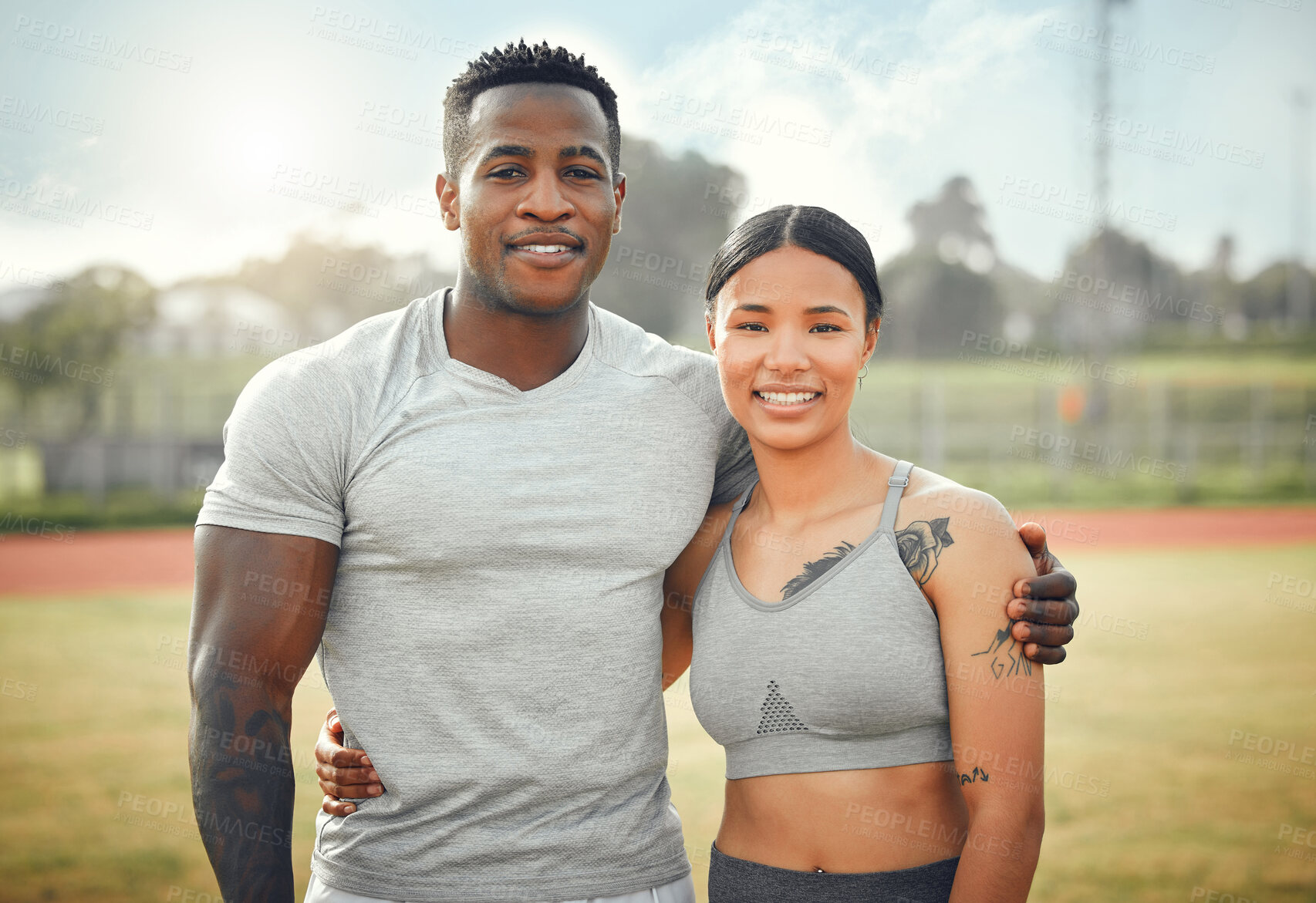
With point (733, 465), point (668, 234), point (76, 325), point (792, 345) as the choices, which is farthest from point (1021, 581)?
point (76, 325)

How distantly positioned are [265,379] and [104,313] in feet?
101

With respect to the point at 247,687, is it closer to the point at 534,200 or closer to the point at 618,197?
the point at 534,200

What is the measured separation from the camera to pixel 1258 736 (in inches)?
294

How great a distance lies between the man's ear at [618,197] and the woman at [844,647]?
0.30m

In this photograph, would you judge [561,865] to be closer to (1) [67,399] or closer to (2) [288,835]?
(2) [288,835]

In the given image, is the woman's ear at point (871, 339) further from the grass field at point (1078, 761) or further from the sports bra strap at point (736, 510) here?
the grass field at point (1078, 761)

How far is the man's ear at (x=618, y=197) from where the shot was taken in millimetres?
2639

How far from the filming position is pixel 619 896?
2.32 meters

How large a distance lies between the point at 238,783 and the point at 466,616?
598 millimetres

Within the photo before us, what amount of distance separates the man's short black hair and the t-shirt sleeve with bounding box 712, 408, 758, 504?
29.3 inches

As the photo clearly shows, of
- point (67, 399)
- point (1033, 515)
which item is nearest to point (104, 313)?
point (67, 399)

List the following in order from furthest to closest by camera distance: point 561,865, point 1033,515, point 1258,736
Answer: point 1033,515, point 1258,736, point 561,865

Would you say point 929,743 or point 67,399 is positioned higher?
point 67,399

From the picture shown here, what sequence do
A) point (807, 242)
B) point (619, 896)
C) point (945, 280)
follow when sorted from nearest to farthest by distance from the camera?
point (619, 896), point (807, 242), point (945, 280)
